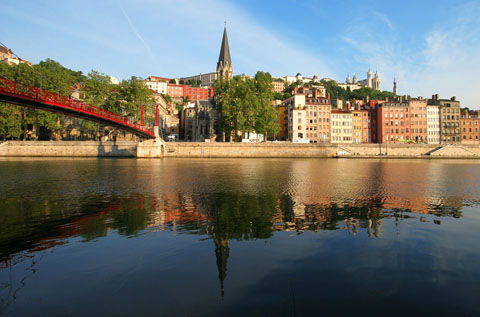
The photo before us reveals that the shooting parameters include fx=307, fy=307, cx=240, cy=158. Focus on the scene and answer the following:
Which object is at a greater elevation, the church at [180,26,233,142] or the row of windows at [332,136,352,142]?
the church at [180,26,233,142]

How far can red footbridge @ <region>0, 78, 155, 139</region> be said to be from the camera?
28797 mm

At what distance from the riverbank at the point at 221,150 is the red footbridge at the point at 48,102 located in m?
12.2

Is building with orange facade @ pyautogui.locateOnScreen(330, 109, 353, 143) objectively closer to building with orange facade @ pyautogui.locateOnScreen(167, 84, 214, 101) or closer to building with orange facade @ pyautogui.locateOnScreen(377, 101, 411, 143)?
building with orange facade @ pyautogui.locateOnScreen(377, 101, 411, 143)

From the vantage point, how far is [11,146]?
67.1 m

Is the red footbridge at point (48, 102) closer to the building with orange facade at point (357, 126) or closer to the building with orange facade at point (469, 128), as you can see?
the building with orange facade at point (357, 126)

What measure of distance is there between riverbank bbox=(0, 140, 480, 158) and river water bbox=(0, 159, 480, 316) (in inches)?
2208

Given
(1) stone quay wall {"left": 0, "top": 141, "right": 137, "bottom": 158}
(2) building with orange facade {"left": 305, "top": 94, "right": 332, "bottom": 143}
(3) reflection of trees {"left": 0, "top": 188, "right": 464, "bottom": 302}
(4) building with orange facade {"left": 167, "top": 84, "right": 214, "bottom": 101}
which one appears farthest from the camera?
(4) building with orange facade {"left": 167, "top": 84, "right": 214, "bottom": 101}

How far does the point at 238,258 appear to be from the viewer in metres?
8.19

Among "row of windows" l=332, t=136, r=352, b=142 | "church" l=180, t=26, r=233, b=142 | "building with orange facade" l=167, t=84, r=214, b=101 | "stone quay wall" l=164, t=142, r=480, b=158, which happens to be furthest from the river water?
"building with orange facade" l=167, t=84, r=214, b=101

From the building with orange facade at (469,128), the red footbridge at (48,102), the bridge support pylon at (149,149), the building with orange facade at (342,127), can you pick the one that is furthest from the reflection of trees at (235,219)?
the building with orange facade at (469,128)

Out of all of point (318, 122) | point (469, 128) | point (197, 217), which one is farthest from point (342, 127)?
point (197, 217)

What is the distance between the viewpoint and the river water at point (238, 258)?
19.4 feet

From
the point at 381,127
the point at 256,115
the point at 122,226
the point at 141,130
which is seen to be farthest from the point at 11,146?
the point at 381,127

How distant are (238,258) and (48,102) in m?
34.3
